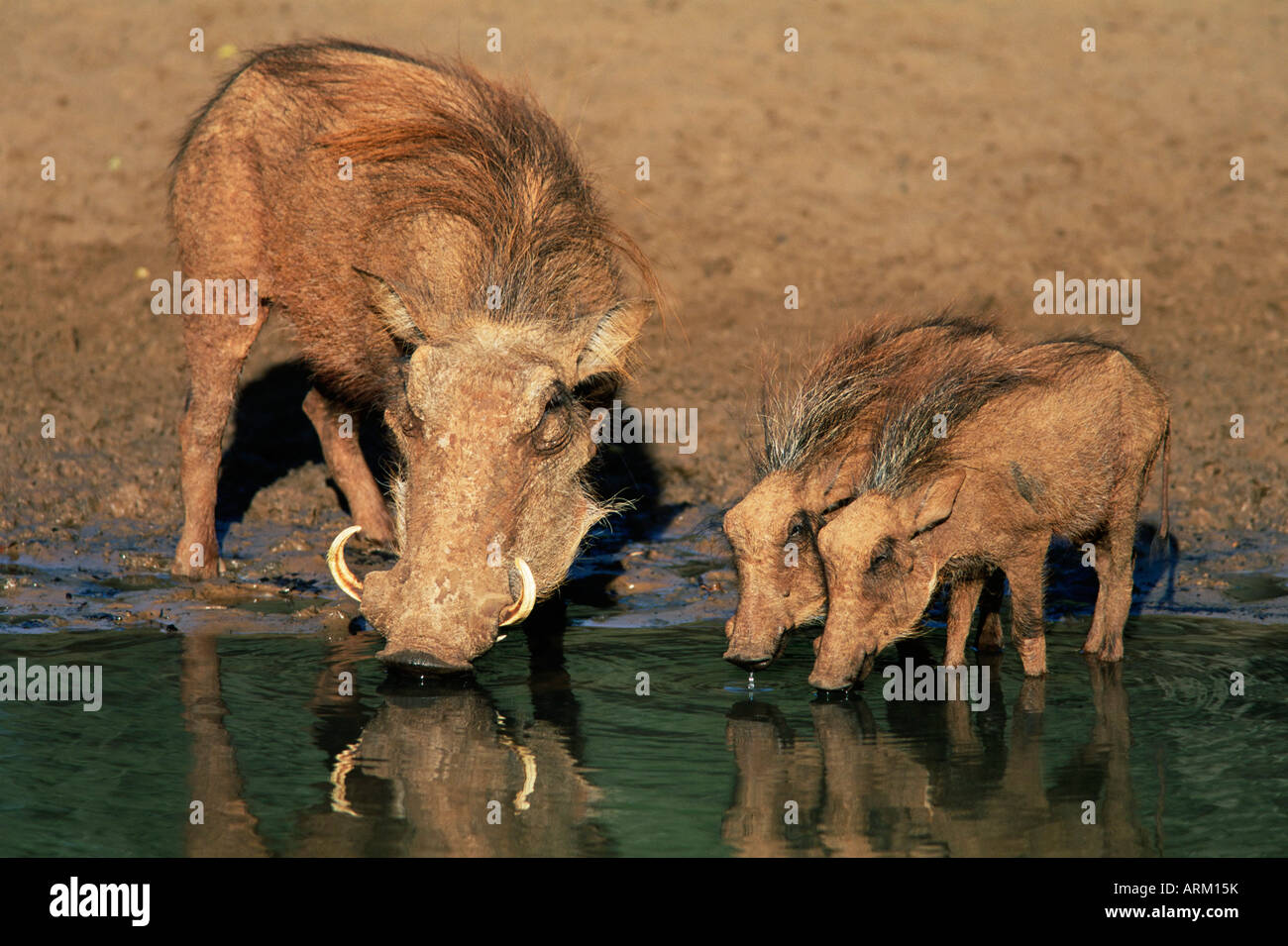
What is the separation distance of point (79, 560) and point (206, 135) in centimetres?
199

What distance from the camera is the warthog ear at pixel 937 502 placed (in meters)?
5.37

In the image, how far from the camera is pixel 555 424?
5.44 m

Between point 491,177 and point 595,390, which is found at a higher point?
point 491,177

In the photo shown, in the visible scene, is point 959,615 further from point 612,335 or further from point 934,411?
point 612,335

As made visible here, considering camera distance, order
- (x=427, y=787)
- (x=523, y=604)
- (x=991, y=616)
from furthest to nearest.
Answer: (x=991, y=616) < (x=523, y=604) < (x=427, y=787)

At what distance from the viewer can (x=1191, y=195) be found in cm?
1245

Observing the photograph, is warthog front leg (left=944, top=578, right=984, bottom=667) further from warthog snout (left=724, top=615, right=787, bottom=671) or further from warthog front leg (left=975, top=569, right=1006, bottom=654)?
warthog snout (left=724, top=615, right=787, bottom=671)

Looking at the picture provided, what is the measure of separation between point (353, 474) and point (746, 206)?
18.9ft

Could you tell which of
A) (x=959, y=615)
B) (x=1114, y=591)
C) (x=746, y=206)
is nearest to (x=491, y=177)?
(x=959, y=615)

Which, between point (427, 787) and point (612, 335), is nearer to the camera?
point (427, 787)

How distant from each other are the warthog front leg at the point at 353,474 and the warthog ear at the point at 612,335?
2.18 m

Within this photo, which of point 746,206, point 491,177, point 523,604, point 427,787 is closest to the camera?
point 427,787

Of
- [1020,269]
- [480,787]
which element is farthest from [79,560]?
[1020,269]

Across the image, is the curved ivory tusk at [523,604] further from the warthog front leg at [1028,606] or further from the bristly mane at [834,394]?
the warthog front leg at [1028,606]
